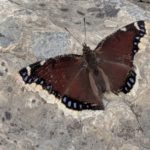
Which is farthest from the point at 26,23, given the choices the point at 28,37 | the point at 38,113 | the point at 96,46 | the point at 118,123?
the point at 118,123

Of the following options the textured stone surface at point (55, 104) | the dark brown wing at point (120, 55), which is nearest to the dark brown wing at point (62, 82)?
the textured stone surface at point (55, 104)

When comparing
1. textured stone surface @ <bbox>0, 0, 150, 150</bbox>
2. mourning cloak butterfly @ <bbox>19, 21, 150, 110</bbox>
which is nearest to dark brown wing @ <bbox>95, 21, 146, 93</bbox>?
mourning cloak butterfly @ <bbox>19, 21, 150, 110</bbox>

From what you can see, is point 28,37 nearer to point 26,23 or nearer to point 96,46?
point 26,23

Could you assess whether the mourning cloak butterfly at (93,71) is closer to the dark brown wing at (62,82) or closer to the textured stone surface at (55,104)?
the dark brown wing at (62,82)

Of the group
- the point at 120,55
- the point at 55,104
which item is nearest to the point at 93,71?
the point at 120,55

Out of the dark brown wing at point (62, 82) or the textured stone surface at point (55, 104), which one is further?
the dark brown wing at point (62, 82)
